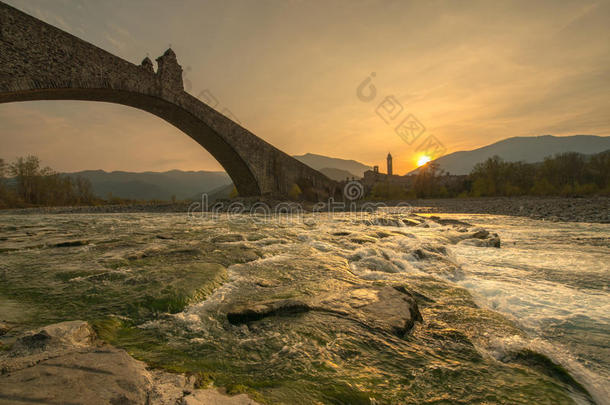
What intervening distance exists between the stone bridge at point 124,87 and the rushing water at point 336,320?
8836 millimetres

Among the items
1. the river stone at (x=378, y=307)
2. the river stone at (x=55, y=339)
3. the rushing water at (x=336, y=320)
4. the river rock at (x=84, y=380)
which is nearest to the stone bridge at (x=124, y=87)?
the rushing water at (x=336, y=320)

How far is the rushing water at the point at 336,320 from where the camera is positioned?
1517 mm

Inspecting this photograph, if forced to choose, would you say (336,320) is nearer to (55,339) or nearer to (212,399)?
(212,399)

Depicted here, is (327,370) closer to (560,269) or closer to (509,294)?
(509,294)

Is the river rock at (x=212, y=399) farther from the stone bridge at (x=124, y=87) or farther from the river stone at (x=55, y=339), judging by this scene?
the stone bridge at (x=124, y=87)

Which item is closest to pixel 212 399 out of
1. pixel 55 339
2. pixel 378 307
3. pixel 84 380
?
pixel 84 380

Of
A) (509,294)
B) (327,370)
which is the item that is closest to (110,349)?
(327,370)

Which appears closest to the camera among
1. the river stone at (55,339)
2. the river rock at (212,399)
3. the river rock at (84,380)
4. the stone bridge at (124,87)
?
the river rock at (84,380)

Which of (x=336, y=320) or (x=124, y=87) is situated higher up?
(x=124, y=87)

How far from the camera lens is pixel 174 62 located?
15.8 meters

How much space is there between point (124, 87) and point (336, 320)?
1555cm

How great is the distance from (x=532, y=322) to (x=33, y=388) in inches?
137

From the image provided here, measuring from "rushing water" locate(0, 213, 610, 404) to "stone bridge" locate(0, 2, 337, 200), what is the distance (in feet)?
29.0

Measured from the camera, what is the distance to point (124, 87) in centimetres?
1294
